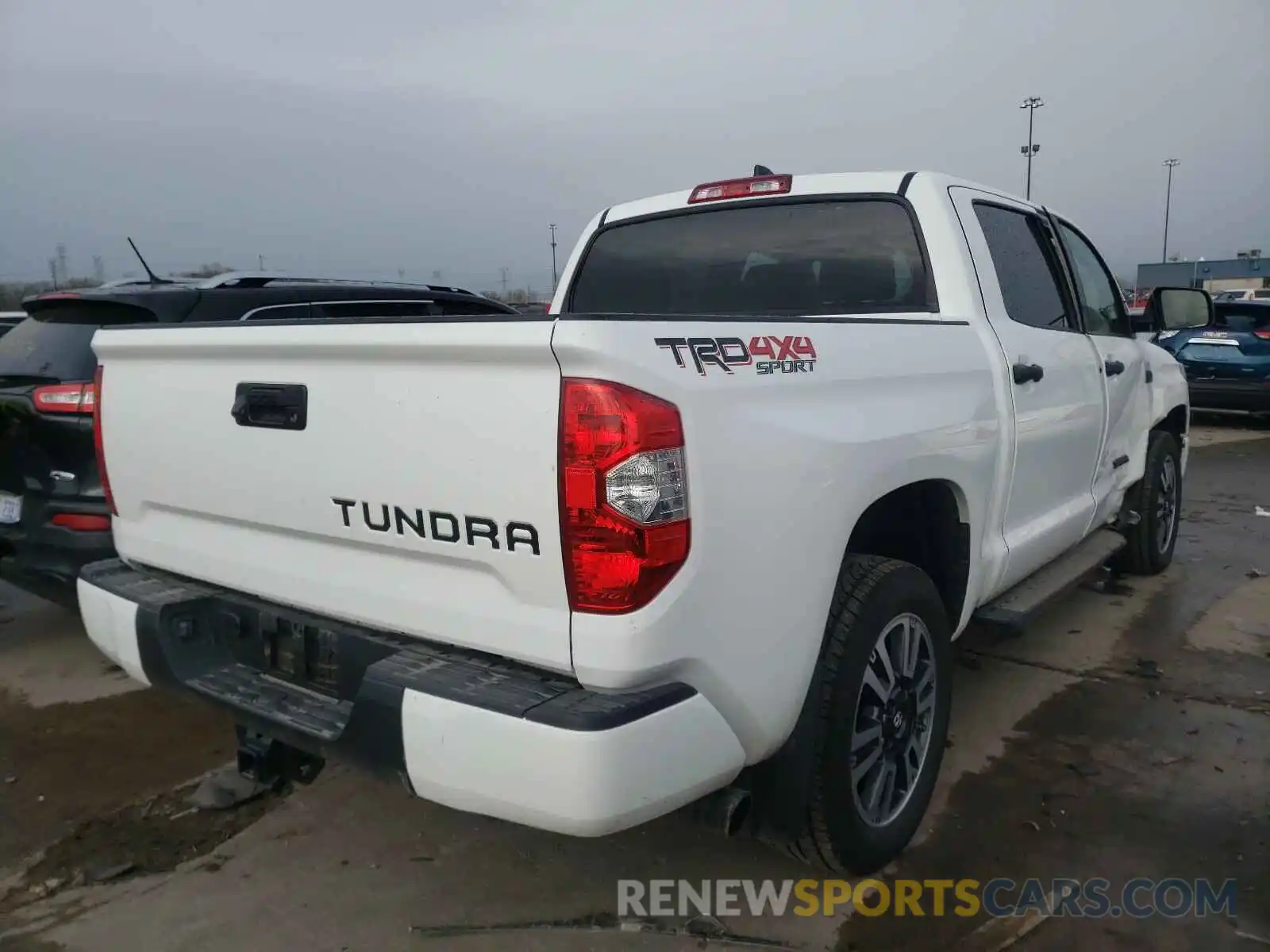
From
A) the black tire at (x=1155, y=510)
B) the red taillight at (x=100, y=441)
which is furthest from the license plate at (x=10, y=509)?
the black tire at (x=1155, y=510)

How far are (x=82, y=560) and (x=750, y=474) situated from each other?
320 cm

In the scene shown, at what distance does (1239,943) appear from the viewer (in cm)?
238

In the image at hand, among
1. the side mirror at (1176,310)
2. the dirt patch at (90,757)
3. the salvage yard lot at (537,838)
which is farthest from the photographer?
the side mirror at (1176,310)

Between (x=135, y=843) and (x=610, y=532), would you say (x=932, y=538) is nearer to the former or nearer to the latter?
(x=610, y=532)

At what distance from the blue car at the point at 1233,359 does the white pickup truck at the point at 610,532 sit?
953cm

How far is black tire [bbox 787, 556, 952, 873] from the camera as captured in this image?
2.29 m

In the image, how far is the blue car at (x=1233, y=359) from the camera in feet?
36.8

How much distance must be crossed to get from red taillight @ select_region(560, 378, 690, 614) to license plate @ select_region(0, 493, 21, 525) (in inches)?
130

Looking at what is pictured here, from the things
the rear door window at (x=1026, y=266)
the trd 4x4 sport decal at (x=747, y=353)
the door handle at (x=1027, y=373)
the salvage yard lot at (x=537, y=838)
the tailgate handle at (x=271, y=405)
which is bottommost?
the salvage yard lot at (x=537, y=838)

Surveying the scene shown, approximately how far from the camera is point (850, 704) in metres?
2.31

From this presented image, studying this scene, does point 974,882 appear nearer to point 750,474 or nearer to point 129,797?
point 750,474

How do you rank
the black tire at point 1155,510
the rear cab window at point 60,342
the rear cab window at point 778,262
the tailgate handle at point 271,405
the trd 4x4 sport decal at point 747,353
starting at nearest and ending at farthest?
the trd 4x4 sport decal at point 747,353 < the tailgate handle at point 271,405 < the rear cab window at point 778,262 < the rear cab window at point 60,342 < the black tire at point 1155,510

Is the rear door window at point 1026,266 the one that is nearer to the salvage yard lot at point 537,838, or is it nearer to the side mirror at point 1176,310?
the side mirror at point 1176,310

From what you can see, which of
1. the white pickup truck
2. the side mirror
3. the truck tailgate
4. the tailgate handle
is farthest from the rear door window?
the tailgate handle
